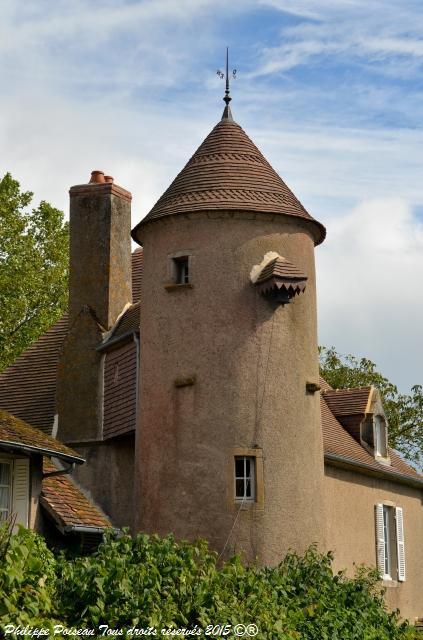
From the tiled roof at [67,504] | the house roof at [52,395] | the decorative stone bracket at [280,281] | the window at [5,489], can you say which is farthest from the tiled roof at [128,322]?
the window at [5,489]

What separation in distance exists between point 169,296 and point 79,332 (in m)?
3.71

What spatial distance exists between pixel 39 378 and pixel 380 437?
25.7ft

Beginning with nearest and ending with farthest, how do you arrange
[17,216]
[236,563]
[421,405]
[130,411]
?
1. [236,563]
2. [130,411]
3. [17,216]
4. [421,405]

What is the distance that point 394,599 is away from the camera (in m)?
25.2

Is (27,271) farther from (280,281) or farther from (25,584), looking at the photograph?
(25,584)

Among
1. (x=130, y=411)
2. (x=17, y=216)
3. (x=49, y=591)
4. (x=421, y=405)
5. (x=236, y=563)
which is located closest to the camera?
(x=49, y=591)

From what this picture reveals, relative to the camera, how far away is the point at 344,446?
80.5ft

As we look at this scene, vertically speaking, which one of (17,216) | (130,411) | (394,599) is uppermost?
(17,216)

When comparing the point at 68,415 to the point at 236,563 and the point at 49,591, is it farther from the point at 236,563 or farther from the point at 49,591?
the point at 49,591

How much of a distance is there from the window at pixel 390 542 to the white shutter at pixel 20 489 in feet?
31.4

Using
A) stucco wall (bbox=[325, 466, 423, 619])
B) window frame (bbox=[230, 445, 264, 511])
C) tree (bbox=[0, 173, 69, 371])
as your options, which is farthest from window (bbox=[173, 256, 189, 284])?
tree (bbox=[0, 173, 69, 371])

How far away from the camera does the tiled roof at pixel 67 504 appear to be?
19.6 meters

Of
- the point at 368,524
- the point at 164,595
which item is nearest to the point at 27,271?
the point at 368,524

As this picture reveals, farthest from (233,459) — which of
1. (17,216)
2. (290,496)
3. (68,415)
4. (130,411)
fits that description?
(17,216)
